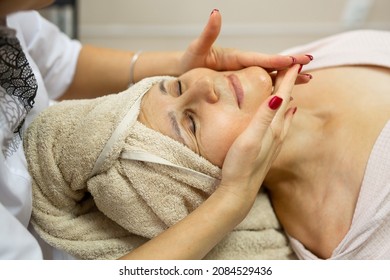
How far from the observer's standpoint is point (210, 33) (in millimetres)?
979

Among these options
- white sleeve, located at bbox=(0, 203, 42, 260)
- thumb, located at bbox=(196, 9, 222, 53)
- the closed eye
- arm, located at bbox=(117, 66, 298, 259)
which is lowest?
white sleeve, located at bbox=(0, 203, 42, 260)

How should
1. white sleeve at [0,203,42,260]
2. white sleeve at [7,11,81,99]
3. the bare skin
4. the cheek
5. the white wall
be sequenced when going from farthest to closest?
the white wall
white sleeve at [7,11,81,99]
the bare skin
the cheek
white sleeve at [0,203,42,260]

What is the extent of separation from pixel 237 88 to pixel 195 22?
1108 millimetres

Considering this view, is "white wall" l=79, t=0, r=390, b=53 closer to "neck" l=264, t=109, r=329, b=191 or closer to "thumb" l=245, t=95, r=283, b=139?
"neck" l=264, t=109, r=329, b=191

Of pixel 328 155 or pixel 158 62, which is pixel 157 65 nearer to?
pixel 158 62

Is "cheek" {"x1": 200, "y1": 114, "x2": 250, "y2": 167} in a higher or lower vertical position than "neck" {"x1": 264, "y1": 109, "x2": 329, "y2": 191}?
higher

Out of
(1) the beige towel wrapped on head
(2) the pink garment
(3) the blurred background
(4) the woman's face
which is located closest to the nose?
(4) the woman's face

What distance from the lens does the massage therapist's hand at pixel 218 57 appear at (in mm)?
914

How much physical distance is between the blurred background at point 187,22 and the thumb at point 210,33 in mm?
752

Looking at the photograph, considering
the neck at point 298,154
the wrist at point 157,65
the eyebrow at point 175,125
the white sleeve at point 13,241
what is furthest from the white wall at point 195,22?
the white sleeve at point 13,241

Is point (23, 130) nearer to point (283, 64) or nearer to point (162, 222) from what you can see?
point (162, 222)

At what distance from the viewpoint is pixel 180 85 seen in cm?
94

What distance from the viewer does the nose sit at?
2.84 feet
